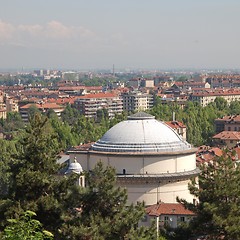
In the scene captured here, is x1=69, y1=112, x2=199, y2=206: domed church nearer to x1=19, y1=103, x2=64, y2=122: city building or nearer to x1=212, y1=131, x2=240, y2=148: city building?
x1=212, y1=131, x2=240, y2=148: city building

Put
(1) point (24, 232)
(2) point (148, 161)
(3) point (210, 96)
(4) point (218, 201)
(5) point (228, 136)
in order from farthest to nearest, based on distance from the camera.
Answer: (3) point (210, 96) < (5) point (228, 136) < (2) point (148, 161) < (4) point (218, 201) < (1) point (24, 232)

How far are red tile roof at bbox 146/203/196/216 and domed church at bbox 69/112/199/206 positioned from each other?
1.10m

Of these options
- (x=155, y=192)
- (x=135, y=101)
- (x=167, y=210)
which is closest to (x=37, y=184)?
(x=167, y=210)

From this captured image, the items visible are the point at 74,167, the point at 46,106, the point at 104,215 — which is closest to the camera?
the point at 104,215

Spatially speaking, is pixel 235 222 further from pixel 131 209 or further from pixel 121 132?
pixel 121 132

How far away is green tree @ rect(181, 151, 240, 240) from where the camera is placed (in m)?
22.6

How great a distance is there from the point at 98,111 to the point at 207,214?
10859 cm

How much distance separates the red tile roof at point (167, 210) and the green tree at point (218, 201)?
8.39 metres

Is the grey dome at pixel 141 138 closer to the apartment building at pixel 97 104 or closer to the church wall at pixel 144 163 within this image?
the church wall at pixel 144 163

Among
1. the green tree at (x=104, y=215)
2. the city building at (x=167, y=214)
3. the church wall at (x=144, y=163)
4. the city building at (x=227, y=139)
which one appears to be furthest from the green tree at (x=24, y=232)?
the city building at (x=227, y=139)

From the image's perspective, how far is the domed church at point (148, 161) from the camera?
34.8 m

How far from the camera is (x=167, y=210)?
109ft

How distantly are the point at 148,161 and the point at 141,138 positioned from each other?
122 centimetres

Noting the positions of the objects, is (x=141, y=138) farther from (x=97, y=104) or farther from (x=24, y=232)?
(x=97, y=104)
